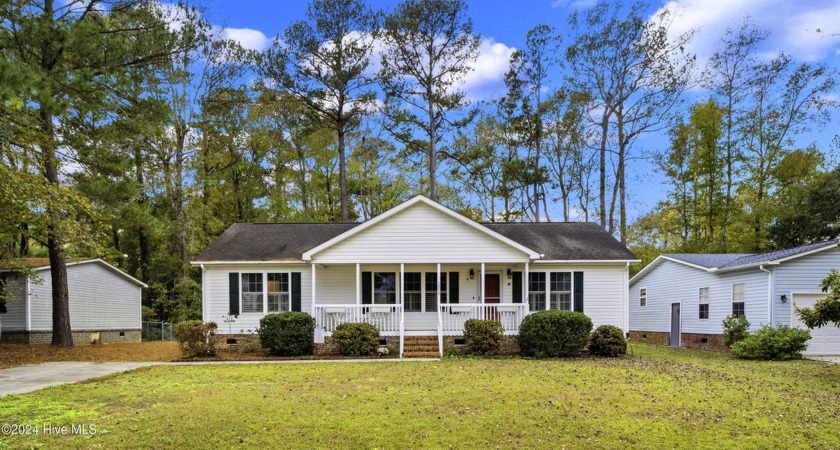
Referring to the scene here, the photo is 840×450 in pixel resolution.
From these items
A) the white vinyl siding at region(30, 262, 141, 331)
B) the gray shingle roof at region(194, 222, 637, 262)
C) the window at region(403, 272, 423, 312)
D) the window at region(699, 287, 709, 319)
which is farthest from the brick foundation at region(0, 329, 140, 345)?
the window at region(699, 287, 709, 319)

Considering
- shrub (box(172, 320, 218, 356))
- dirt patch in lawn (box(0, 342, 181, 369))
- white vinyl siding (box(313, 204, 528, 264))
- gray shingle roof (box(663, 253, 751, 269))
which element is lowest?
dirt patch in lawn (box(0, 342, 181, 369))

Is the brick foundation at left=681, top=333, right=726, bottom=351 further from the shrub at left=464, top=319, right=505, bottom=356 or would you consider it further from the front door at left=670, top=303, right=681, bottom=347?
the shrub at left=464, top=319, right=505, bottom=356

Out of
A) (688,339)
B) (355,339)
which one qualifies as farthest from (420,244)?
(688,339)

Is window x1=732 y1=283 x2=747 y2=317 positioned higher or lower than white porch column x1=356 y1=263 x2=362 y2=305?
lower

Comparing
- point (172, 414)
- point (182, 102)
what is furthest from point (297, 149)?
point (172, 414)

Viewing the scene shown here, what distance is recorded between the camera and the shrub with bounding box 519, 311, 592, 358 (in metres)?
14.3

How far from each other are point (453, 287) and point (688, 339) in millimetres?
10098

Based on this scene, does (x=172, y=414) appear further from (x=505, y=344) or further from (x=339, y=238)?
(x=505, y=344)

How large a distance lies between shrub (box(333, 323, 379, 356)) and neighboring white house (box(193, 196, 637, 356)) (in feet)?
1.97

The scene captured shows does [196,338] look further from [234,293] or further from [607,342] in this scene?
[607,342]

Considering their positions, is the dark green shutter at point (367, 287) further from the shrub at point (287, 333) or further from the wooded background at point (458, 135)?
the wooded background at point (458, 135)

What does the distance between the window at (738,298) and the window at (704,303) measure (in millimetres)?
1456

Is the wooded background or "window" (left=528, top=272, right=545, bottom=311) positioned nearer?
"window" (left=528, top=272, right=545, bottom=311)

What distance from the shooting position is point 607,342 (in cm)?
1486
